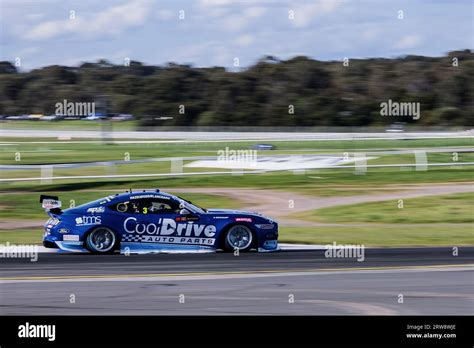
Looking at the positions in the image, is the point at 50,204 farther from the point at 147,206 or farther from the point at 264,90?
the point at 264,90

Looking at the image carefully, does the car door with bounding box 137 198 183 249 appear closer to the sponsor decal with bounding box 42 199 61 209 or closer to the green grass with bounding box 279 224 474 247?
the sponsor decal with bounding box 42 199 61 209

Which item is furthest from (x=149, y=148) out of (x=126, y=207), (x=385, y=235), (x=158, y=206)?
(x=126, y=207)

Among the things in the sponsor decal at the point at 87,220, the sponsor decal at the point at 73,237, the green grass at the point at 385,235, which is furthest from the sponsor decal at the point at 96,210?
the green grass at the point at 385,235

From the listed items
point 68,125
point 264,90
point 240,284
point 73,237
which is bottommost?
point 240,284

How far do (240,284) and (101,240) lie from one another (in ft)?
12.4

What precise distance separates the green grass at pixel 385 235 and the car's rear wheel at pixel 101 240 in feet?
13.7

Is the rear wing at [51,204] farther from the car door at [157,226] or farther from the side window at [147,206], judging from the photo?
the car door at [157,226]

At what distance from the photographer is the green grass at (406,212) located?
22469mm

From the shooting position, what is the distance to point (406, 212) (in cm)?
2375
